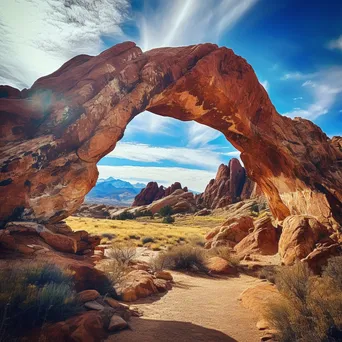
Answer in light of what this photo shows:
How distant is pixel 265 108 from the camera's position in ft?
58.6

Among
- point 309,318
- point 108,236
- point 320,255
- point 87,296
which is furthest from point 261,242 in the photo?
point 87,296

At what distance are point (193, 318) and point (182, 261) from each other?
727 cm

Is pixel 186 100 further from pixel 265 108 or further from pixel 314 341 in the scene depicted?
pixel 314 341

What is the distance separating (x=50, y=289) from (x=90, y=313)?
1007 mm

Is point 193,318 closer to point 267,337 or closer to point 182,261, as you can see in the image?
point 267,337

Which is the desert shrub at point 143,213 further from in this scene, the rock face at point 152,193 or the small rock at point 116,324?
the small rock at point 116,324

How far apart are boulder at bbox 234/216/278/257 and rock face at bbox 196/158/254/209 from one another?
5800 centimetres

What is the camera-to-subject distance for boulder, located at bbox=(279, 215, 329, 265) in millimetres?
12273

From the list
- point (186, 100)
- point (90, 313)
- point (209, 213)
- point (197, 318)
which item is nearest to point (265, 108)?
point (186, 100)

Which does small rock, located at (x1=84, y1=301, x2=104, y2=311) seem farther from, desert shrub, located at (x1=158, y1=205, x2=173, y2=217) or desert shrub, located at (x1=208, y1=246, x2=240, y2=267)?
desert shrub, located at (x1=158, y1=205, x2=173, y2=217)

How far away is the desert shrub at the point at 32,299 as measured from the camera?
4238 millimetres

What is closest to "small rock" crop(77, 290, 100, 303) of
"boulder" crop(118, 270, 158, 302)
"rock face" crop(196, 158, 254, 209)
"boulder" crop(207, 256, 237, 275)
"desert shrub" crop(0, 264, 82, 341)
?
"desert shrub" crop(0, 264, 82, 341)

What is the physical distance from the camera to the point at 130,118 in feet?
40.4

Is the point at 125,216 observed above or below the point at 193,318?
below
